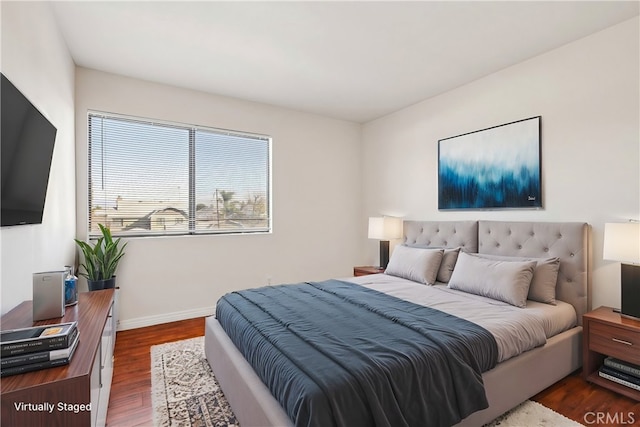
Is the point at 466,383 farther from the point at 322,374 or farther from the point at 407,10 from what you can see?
the point at 407,10

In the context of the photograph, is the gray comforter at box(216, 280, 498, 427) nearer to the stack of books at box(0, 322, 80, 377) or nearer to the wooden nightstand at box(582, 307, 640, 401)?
the stack of books at box(0, 322, 80, 377)

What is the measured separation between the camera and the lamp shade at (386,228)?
13.7ft

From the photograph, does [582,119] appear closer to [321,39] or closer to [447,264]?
[447,264]

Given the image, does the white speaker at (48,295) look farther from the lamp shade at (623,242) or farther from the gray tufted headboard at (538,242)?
the lamp shade at (623,242)

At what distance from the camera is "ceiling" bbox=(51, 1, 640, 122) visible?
233cm

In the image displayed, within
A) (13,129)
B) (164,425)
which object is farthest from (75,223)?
(164,425)

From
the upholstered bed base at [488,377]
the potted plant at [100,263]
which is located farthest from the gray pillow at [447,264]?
the potted plant at [100,263]

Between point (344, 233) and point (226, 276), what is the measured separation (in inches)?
77.3

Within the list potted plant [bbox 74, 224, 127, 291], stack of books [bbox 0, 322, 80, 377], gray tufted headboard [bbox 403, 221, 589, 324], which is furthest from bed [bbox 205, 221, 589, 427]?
potted plant [bbox 74, 224, 127, 291]

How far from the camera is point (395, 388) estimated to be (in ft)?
4.76

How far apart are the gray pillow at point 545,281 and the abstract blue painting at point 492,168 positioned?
600 mm

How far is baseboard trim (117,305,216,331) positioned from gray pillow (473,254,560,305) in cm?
348

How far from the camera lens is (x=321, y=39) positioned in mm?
2707

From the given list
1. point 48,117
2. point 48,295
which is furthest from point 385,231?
point 48,117
